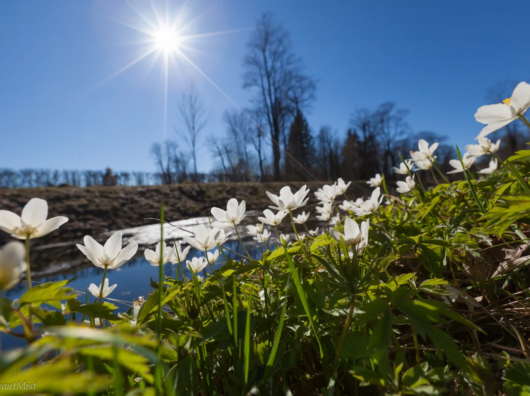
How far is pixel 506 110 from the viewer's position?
712 millimetres

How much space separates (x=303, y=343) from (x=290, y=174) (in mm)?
27101

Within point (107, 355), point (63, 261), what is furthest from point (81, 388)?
point (63, 261)

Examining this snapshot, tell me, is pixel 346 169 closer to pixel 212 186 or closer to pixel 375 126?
pixel 375 126

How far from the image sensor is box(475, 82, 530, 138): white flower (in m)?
0.68

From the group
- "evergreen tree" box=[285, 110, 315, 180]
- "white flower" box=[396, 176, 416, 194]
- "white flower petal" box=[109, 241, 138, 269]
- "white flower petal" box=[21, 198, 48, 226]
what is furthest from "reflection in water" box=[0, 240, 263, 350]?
"evergreen tree" box=[285, 110, 315, 180]

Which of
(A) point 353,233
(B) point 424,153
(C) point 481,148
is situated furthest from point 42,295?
(B) point 424,153

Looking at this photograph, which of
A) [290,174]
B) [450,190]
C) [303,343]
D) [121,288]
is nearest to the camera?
[303,343]

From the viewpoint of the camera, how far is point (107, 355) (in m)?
0.31

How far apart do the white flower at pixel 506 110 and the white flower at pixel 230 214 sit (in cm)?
77

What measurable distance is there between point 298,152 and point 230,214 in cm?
2820

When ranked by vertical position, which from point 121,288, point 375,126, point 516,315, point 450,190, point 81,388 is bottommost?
point 121,288

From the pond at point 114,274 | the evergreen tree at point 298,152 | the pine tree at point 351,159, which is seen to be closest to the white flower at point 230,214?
the pond at point 114,274

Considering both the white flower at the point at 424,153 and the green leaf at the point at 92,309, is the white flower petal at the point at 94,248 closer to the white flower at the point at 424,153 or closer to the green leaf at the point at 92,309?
the green leaf at the point at 92,309

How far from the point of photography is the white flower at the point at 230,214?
1010 millimetres
